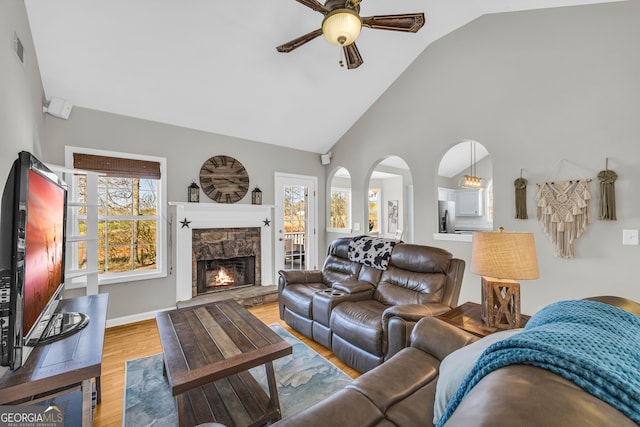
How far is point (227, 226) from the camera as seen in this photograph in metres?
4.06

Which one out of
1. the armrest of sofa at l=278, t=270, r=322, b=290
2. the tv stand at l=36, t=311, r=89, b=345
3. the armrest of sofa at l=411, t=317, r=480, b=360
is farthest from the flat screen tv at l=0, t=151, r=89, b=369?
the armrest of sofa at l=278, t=270, r=322, b=290

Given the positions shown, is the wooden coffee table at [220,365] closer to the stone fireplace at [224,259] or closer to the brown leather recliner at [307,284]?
the brown leather recliner at [307,284]

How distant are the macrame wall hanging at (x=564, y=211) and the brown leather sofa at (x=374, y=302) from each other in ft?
3.80

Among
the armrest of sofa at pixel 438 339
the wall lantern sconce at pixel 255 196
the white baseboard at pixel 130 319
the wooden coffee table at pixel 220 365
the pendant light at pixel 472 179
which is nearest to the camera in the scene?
the armrest of sofa at pixel 438 339

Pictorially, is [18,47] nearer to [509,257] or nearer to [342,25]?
[342,25]

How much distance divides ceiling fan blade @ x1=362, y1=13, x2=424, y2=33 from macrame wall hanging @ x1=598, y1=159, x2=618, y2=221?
6.96 ft

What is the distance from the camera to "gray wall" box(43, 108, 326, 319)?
9.94 ft

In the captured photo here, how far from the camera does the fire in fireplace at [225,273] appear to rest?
12.9 ft

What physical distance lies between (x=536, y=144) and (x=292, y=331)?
3295mm

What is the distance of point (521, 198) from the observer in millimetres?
2867

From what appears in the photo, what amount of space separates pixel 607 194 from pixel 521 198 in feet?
2.05

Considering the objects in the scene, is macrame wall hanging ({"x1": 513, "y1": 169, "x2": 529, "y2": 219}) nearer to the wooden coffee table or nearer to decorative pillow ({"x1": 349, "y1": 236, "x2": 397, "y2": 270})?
decorative pillow ({"x1": 349, "y1": 236, "x2": 397, "y2": 270})

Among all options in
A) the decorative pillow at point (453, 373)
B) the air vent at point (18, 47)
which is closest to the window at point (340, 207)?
the air vent at point (18, 47)

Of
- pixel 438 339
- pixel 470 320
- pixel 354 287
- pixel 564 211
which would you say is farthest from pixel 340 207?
pixel 438 339
